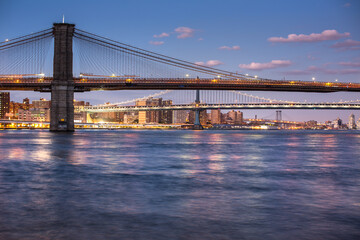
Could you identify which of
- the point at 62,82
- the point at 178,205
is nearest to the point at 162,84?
the point at 62,82

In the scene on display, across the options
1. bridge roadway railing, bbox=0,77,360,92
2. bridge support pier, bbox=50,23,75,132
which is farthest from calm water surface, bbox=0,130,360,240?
bridge roadway railing, bbox=0,77,360,92

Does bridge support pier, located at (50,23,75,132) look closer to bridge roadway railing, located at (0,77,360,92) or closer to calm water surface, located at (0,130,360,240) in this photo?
bridge roadway railing, located at (0,77,360,92)

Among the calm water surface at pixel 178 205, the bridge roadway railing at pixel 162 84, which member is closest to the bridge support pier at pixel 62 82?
the bridge roadway railing at pixel 162 84

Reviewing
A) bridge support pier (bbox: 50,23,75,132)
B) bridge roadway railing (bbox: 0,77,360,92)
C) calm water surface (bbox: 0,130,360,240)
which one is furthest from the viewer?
bridge roadway railing (bbox: 0,77,360,92)

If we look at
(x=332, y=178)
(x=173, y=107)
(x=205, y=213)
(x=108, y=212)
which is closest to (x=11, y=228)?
(x=108, y=212)

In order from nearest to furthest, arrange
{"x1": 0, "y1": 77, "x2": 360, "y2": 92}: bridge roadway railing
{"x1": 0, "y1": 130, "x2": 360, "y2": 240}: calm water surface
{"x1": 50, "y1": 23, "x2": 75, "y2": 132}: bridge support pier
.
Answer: {"x1": 0, "y1": 130, "x2": 360, "y2": 240}: calm water surface
{"x1": 50, "y1": 23, "x2": 75, "y2": 132}: bridge support pier
{"x1": 0, "y1": 77, "x2": 360, "y2": 92}: bridge roadway railing

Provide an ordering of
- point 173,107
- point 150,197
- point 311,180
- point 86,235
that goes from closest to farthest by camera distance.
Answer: point 86,235, point 150,197, point 311,180, point 173,107

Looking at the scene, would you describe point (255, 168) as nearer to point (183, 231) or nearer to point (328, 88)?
point (183, 231)

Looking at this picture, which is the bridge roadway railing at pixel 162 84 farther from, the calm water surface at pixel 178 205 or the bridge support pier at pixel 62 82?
the calm water surface at pixel 178 205
